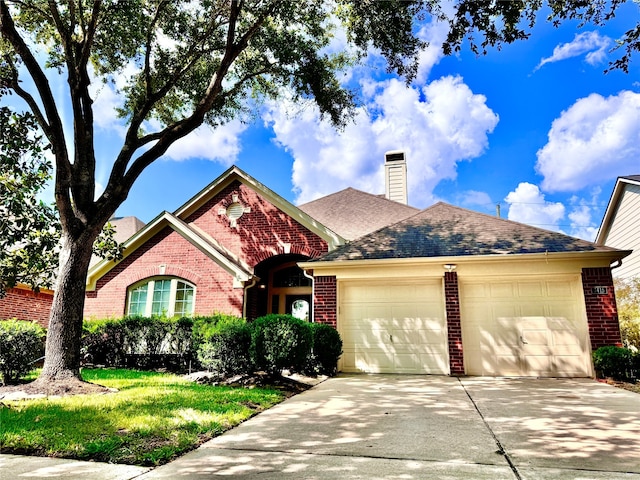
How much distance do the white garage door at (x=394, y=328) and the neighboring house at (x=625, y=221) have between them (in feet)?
31.2

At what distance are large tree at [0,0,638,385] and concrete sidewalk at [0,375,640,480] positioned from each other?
15.4 feet

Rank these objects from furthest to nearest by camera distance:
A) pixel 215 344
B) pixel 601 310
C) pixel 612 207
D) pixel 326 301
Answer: pixel 612 207 < pixel 326 301 < pixel 601 310 < pixel 215 344

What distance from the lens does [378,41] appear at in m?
10.0

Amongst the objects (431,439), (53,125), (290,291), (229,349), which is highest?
(53,125)

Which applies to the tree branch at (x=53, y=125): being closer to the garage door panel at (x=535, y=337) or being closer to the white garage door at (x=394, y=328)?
the white garage door at (x=394, y=328)

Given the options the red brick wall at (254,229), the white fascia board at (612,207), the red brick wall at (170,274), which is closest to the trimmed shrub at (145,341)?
the red brick wall at (170,274)

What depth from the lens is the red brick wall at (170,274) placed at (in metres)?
13.0

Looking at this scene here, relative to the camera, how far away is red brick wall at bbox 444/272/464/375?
400 inches

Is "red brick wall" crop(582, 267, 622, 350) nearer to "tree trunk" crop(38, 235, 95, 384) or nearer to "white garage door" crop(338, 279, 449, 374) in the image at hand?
"white garage door" crop(338, 279, 449, 374)

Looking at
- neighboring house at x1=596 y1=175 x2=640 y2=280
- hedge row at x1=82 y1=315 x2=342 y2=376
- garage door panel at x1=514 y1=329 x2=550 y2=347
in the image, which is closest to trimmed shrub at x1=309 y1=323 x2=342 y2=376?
hedge row at x1=82 y1=315 x2=342 y2=376

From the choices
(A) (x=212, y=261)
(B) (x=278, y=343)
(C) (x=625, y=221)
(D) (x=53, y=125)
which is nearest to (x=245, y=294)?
(A) (x=212, y=261)

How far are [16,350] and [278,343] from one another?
498 cm

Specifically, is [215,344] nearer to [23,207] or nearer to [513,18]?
[23,207]

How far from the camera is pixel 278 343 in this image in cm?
798
